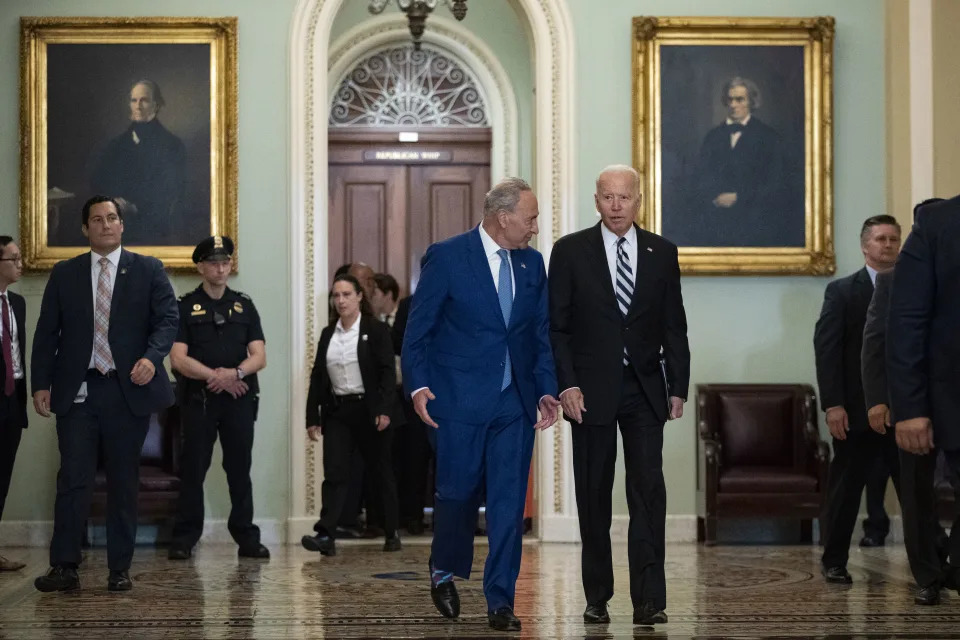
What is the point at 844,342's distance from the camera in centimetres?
697

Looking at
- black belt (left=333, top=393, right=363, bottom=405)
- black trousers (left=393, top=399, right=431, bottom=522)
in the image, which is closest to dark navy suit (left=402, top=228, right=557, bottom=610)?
black belt (left=333, top=393, right=363, bottom=405)

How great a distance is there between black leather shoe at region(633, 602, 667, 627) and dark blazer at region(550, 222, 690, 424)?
2.37ft

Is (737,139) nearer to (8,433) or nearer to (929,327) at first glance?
(8,433)

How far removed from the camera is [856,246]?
376 inches

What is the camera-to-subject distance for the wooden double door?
12508mm

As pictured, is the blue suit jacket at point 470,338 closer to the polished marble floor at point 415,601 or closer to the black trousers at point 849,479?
the polished marble floor at point 415,601

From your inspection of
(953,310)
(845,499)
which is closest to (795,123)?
(845,499)

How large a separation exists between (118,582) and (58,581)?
28 cm

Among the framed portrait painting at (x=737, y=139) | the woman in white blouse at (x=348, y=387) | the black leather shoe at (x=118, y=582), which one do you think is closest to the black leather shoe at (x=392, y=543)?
the woman in white blouse at (x=348, y=387)

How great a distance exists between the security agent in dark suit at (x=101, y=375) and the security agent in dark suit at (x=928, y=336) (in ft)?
12.1

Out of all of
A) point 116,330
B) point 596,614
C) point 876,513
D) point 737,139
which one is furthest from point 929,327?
point 737,139

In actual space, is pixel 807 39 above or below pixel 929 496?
above

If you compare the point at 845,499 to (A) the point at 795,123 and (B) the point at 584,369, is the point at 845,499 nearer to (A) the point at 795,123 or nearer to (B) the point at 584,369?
(B) the point at 584,369

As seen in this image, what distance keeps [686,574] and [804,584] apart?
71 centimetres
